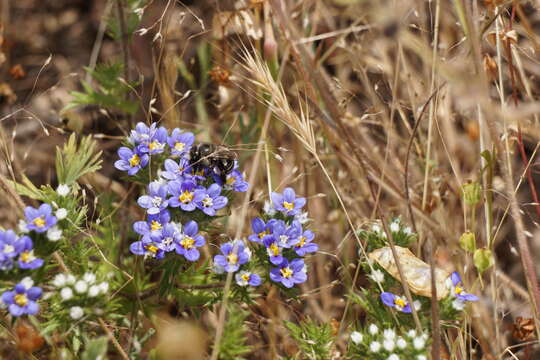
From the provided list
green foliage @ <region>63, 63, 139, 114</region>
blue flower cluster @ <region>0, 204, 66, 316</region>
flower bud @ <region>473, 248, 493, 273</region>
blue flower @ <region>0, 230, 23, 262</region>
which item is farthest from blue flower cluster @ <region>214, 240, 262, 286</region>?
green foliage @ <region>63, 63, 139, 114</region>

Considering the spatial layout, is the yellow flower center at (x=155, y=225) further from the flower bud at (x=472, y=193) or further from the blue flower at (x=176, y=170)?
the flower bud at (x=472, y=193)

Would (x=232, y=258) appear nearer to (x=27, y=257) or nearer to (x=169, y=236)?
(x=169, y=236)

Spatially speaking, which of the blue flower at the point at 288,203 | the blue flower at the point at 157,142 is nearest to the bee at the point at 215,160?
the blue flower at the point at 157,142

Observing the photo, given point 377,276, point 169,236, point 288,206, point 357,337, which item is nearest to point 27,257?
point 169,236

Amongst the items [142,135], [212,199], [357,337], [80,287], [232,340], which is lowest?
[232,340]

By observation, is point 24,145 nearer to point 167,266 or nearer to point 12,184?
point 12,184
